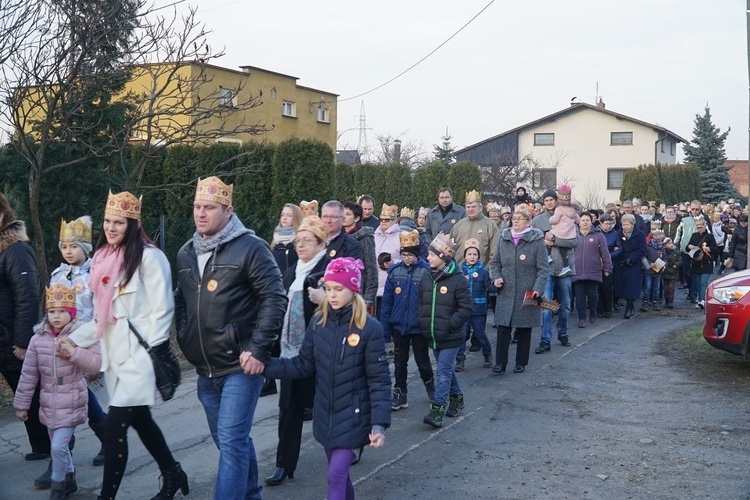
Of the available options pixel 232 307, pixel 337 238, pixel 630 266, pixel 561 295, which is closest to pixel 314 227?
pixel 337 238

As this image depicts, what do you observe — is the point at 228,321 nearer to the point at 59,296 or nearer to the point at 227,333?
the point at 227,333

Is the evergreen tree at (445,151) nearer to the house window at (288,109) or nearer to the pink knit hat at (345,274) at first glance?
the house window at (288,109)

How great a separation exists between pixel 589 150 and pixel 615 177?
107 inches

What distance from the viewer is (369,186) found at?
31156 millimetres

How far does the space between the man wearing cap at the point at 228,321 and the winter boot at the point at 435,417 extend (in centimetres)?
285

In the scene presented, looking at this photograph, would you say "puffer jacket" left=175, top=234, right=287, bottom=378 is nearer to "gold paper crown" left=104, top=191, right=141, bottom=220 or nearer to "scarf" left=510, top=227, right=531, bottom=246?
"gold paper crown" left=104, top=191, right=141, bottom=220

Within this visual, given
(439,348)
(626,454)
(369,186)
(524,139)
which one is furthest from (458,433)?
(524,139)

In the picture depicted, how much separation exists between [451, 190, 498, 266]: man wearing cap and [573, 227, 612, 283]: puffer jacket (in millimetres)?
2649

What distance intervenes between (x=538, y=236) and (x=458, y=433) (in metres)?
3.79

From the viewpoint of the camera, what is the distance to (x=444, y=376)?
26.0ft

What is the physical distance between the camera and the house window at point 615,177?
6038 centimetres

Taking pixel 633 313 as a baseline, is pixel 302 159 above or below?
above

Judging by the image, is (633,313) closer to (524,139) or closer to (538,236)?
(538,236)

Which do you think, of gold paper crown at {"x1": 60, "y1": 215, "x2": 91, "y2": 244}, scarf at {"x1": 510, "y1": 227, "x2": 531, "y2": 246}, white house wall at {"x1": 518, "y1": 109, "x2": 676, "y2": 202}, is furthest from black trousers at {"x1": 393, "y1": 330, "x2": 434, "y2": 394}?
white house wall at {"x1": 518, "y1": 109, "x2": 676, "y2": 202}
